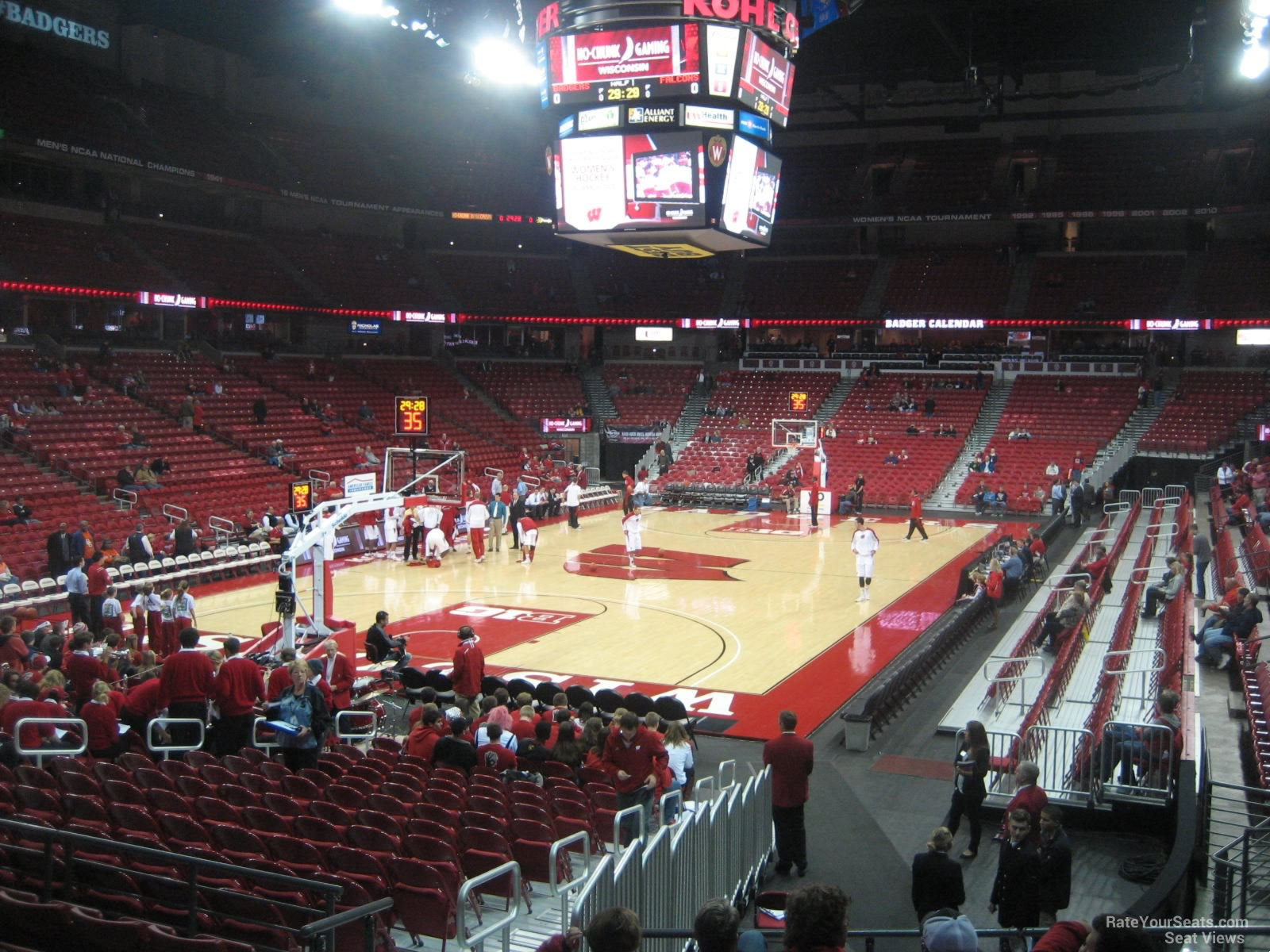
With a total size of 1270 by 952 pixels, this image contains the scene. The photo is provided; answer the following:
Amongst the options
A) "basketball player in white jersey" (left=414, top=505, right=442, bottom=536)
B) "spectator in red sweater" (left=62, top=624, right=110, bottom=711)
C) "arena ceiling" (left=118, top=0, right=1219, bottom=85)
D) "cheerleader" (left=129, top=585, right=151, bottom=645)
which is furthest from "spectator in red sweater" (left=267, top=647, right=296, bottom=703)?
"arena ceiling" (left=118, top=0, right=1219, bottom=85)

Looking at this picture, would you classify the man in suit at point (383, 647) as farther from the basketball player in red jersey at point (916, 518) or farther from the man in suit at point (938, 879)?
the basketball player in red jersey at point (916, 518)

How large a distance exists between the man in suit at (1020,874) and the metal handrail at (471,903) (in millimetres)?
3175

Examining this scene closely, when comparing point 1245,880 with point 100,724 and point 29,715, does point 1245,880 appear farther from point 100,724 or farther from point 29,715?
point 29,715

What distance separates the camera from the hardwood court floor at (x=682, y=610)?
1658 cm

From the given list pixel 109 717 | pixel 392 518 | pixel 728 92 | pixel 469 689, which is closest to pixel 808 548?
pixel 392 518

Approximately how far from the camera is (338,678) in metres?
12.7

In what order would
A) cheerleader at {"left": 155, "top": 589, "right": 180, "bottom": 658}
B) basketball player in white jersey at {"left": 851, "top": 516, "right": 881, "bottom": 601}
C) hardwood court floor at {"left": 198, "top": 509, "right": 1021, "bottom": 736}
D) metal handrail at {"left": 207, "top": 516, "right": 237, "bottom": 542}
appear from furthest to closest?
metal handrail at {"left": 207, "top": 516, "right": 237, "bottom": 542}
basketball player in white jersey at {"left": 851, "top": 516, "right": 881, "bottom": 601}
cheerleader at {"left": 155, "top": 589, "right": 180, "bottom": 658}
hardwood court floor at {"left": 198, "top": 509, "right": 1021, "bottom": 736}

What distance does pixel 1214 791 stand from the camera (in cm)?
995

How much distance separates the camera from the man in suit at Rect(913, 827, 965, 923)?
7.59 meters

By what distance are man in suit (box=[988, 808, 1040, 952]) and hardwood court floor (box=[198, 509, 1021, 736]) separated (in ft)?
21.8

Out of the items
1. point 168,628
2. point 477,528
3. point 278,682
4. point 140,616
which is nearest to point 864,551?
point 477,528

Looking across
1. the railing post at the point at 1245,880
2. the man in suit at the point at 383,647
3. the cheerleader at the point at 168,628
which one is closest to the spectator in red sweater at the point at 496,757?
the man in suit at the point at 383,647

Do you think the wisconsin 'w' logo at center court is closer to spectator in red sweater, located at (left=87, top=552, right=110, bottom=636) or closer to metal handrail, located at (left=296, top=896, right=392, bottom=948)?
spectator in red sweater, located at (left=87, top=552, right=110, bottom=636)

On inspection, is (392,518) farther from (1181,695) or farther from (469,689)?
(1181,695)
